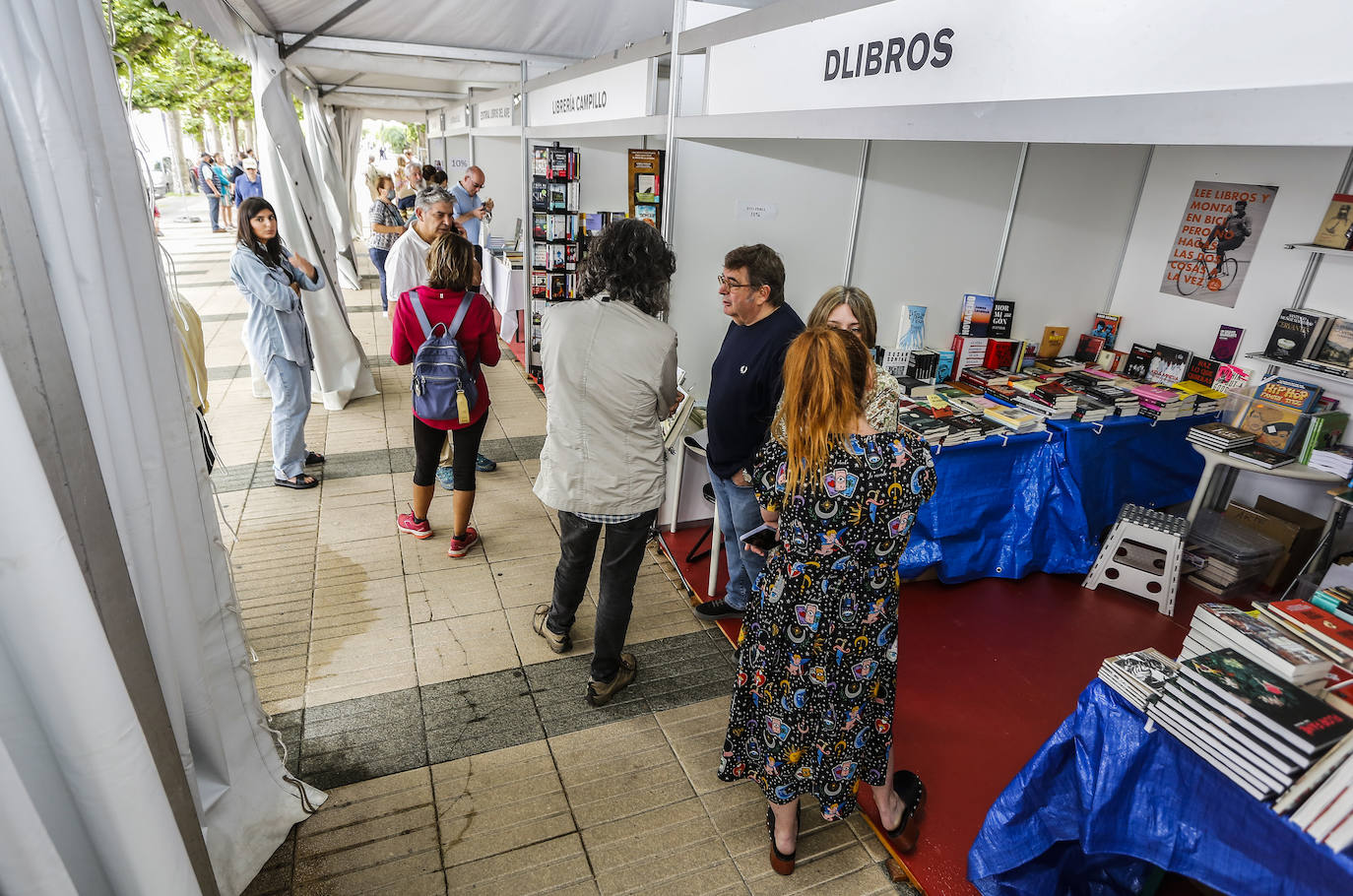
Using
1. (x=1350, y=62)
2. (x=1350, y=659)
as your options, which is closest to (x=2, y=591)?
(x=1350, y=62)

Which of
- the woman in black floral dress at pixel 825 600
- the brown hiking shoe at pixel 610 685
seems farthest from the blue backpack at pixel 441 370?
the woman in black floral dress at pixel 825 600

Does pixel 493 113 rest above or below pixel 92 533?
above

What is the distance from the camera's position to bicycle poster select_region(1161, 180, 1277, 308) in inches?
140

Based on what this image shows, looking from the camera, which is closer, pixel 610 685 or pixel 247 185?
pixel 610 685

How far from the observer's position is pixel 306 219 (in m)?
4.81

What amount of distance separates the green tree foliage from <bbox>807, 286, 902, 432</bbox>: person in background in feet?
16.7

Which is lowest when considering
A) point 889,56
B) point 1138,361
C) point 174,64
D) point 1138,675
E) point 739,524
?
point 739,524

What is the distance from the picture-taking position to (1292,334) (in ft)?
11.1

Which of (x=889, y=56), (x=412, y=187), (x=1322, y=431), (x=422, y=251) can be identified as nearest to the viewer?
(x=889, y=56)

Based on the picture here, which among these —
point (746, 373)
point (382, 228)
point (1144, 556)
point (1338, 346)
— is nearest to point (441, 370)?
point (746, 373)

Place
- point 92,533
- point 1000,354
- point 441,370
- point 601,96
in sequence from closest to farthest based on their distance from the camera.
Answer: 1. point 92,533
2. point 441,370
3. point 1000,354
4. point 601,96

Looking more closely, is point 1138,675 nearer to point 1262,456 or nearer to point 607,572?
point 607,572

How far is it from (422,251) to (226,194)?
16.6 metres

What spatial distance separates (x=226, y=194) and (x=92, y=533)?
65.7ft
